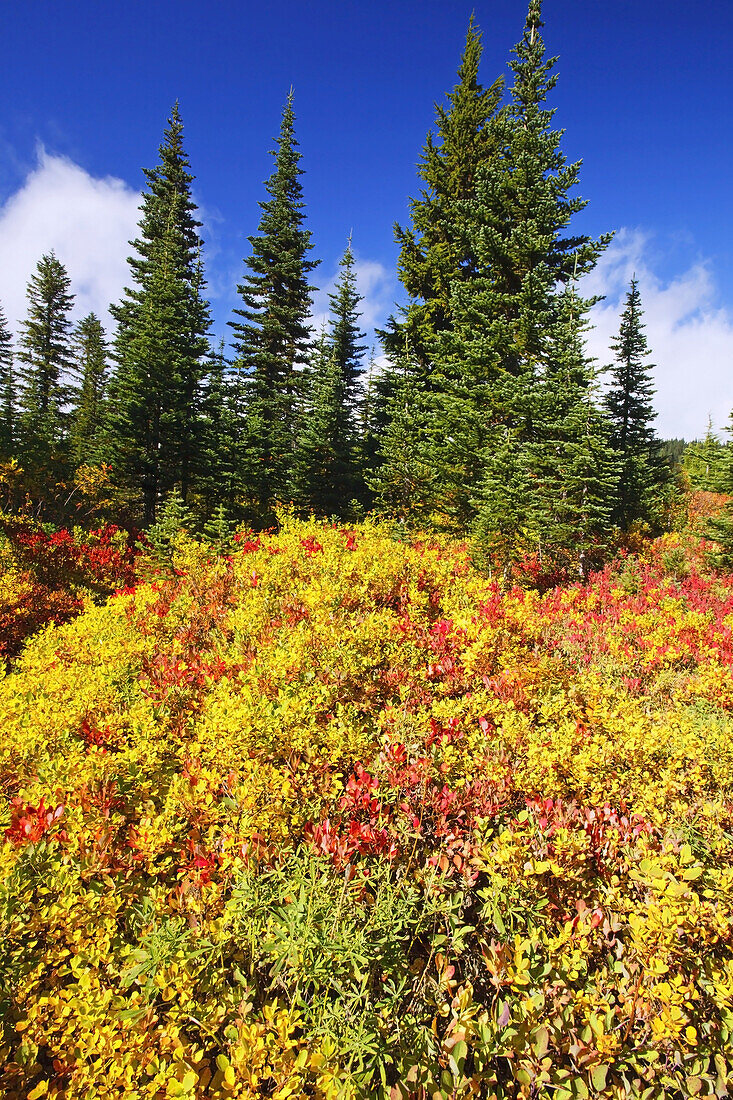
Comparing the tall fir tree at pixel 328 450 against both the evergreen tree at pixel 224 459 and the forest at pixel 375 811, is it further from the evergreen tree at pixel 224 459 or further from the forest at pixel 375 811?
the forest at pixel 375 811

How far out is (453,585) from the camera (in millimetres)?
6926

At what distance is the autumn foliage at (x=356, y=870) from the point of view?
1.81m

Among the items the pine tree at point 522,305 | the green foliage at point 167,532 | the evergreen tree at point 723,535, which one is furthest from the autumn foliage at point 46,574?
the evergreen tree at point 723,535

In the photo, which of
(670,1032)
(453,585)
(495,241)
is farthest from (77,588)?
(495,241)

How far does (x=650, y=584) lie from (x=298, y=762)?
10117 mm

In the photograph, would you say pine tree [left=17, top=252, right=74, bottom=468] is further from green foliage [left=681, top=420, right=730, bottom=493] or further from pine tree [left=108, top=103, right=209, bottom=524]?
green foliage [left=681, top=420, right=730, bottom=493]

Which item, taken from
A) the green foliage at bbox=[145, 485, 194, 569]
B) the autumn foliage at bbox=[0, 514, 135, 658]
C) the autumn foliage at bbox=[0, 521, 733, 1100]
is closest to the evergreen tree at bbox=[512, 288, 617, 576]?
the autumn foliage at bbox=[0, 521, 733, 1100]

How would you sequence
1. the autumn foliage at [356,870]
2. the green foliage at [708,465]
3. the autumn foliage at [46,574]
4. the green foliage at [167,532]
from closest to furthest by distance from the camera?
1. the autumn foliage at [356,870]
2. the autumn foliage at [46,574]
3. the green foliage at [167,532]
4. the green foliage at [708,465]

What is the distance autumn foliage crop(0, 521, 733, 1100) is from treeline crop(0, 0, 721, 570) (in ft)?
26.3

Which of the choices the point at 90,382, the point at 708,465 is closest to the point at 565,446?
the point at 708,465

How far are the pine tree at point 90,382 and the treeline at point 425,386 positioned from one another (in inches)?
200

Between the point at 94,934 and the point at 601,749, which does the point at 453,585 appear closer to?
the point at 601,749

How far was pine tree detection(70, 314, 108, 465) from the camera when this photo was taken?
27.8 meters

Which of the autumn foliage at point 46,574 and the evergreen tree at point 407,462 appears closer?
the autumn foliage at point 46,574
